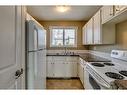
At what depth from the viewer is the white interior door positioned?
45.8 inches

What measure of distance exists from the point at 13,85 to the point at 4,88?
18 cm

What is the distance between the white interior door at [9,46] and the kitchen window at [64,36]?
13.5 ft

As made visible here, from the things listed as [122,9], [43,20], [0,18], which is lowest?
[0,18]

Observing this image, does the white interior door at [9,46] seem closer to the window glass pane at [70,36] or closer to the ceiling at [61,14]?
the ceiling at [61,14]

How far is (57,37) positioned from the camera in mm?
5707

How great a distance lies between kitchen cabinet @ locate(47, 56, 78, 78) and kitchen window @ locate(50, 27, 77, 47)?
88 centimetres

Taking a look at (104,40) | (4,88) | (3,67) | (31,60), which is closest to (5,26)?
(3,67)

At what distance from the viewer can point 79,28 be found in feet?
18.6

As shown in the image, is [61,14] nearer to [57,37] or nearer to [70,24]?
[70,24]

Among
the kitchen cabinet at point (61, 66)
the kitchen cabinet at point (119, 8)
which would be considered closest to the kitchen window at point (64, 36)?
the kitchen cabinet at point (61, 66)

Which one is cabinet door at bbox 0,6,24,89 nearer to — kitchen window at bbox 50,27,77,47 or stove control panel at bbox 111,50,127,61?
stove control panel at bbox 111,50,127,61

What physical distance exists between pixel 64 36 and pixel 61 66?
1.33m

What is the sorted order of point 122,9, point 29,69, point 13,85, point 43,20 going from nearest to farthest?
point 13,85 < point 122,9 < point 29,69 < point 43,20
